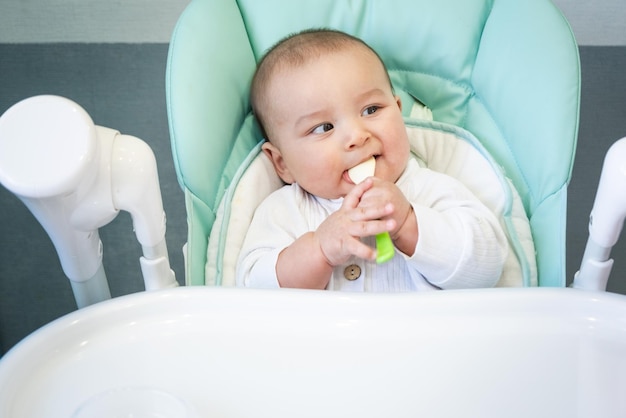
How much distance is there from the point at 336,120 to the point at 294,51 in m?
0.13

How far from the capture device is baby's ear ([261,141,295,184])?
3.44ft

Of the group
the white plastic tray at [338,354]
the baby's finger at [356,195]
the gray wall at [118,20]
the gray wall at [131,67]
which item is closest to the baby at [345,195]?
the baby's finger at [356,195]

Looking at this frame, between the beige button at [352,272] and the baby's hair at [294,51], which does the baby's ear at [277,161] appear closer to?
the baby's hair at [294,51]

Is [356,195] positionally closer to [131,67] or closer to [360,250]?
[360,250]

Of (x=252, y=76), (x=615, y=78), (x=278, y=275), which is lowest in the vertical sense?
(x=615, y=78)

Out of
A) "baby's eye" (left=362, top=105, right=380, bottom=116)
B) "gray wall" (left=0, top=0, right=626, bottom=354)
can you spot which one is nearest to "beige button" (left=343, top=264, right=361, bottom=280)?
"baby's eye" (left=362, top=105, right=380, bottom=116)

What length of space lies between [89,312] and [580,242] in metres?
1.32

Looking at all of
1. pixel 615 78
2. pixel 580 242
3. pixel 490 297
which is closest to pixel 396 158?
pixel 490 297

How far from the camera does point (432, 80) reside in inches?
44.0

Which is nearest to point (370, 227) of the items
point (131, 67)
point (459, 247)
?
point (459, 247)

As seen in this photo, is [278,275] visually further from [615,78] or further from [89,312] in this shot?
[615,78]

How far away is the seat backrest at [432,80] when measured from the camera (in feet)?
3.01

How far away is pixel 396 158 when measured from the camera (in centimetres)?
97

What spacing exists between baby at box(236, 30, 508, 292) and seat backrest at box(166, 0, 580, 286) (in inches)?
2.4
